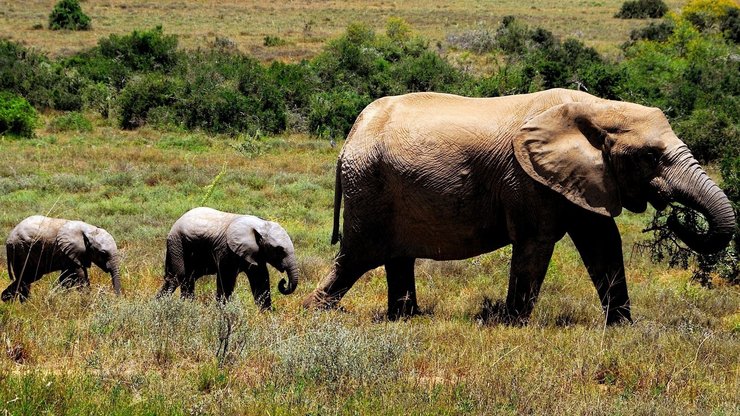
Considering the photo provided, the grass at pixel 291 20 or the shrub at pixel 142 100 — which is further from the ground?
the shrub at pixel 142 100

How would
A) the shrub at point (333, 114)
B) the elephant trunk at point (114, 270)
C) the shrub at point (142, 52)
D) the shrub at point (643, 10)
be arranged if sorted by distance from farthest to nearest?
the shrub at point (643, 10)
the shrub at point (142, 52)
the shrub at point (333, 114)
the elephant trunk at point (114, 270)

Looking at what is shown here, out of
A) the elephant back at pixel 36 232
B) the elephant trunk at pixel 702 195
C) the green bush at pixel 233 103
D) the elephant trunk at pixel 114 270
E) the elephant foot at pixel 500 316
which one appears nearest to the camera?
the elephant trunk at pixel 702 195

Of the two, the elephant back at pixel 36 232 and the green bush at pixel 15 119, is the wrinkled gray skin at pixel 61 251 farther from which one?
the green bush at pixel 15 119

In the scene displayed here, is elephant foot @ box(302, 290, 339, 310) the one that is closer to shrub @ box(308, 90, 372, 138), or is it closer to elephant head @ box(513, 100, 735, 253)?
elephant head @ box(513, 100, 735, 253)

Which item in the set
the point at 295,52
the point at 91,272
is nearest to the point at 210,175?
the point at 91,272

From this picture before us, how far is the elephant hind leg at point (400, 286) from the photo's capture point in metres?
8.80

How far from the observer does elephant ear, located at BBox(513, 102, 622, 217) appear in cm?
761

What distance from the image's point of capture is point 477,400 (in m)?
5.21

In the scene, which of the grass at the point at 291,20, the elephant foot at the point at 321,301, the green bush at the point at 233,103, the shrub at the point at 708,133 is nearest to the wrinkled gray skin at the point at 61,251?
the elephant foot at the point at 321,301

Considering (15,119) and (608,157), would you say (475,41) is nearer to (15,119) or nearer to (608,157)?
(15,119)

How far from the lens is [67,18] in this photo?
168 ft

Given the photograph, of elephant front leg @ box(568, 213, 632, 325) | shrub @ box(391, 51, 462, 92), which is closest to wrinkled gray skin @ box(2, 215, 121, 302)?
elephant front leg @ box(568, 213, 632, 325)

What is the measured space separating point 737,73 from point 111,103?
1827 cm

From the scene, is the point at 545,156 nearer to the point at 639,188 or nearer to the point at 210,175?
the point at 639,188
